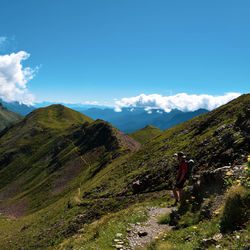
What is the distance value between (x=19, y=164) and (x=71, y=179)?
91227mm

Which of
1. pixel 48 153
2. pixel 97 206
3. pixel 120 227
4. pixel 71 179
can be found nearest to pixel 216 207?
pixel 120 227

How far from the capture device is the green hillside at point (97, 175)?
25.2m

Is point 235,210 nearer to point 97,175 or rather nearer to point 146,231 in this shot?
point 146,231

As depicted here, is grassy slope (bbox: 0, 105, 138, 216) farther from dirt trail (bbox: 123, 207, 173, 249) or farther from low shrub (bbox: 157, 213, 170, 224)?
low shrub (bbox: 157, 213, 170, 224)

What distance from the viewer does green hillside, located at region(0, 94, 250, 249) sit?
25.2m

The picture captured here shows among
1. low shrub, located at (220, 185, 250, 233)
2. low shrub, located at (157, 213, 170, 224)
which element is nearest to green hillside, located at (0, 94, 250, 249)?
low shrub, located at (157, 213, 170, 224)

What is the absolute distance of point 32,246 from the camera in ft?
128

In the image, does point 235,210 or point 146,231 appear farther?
point 146,231

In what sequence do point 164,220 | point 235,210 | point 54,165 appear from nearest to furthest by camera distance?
point 235,210, point 164,220, point 54,165

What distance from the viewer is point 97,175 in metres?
88.1

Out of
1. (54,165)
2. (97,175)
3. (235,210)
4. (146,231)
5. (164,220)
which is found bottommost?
(54,165)

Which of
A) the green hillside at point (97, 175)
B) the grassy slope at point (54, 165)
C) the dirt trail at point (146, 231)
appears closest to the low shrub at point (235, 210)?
the green hillside at point (97, 175)

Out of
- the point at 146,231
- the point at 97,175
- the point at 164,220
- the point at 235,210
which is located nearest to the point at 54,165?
the point at 97,175

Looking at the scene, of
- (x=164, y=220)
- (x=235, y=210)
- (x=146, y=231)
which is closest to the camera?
(x=235, y=210)
